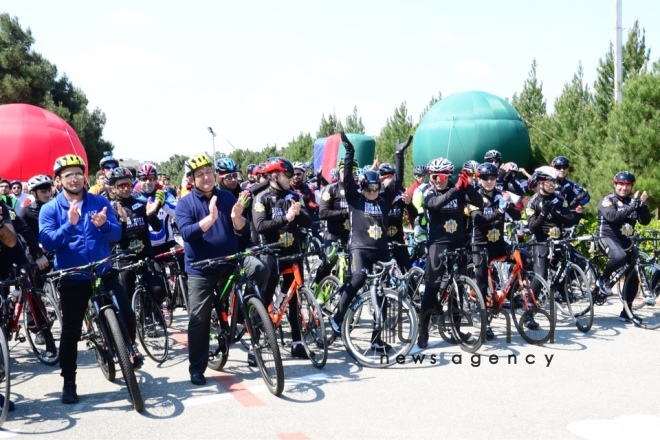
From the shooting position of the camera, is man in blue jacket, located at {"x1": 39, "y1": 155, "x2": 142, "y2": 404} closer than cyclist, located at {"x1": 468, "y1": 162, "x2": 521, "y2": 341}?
Yes

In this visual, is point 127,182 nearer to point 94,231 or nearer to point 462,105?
point 94,231

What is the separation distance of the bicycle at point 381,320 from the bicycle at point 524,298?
1.47 meters

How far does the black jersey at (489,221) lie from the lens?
8156 millimetres

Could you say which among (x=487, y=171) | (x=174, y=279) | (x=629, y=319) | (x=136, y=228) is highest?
(x=487, y=171)

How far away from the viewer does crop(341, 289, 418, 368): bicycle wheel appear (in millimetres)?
6781

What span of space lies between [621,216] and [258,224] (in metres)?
4.80

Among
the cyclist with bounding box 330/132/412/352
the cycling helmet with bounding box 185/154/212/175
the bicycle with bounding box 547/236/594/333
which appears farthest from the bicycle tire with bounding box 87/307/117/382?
the bicycle with bounding box 547/236/594/333

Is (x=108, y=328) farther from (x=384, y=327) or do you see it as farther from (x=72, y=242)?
(x=384, y=327)

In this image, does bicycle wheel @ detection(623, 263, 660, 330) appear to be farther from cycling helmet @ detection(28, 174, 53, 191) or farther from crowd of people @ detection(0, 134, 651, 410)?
cycling helmet @ detection(28, 174, 53, 191)

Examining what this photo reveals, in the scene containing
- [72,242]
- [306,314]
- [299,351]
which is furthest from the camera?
[299,351]

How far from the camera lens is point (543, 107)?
95.9ft

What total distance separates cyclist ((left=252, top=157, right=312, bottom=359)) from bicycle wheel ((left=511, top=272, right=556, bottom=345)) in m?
2.64

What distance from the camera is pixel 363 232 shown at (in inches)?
284

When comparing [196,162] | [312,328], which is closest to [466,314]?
[312,328]
